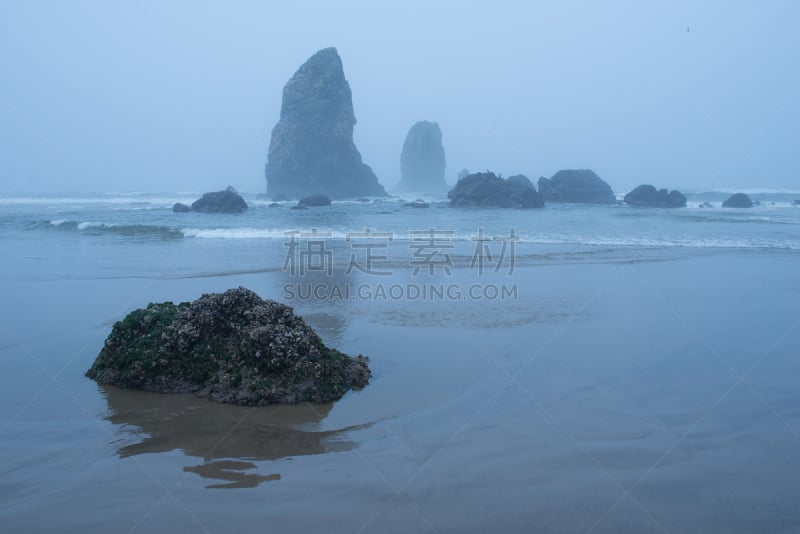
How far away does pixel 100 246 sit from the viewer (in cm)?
1861

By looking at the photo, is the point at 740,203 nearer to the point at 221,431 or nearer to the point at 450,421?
the point at 450,421

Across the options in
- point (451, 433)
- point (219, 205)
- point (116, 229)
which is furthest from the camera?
point (219, 205)

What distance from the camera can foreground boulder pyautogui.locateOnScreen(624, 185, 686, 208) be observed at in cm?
4866

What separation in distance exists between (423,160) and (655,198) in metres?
63.2

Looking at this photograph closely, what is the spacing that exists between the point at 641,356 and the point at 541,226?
21.0m

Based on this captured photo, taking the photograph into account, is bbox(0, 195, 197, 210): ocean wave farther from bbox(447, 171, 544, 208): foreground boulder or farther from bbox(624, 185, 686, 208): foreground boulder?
bbox(624, 185, 686, 208): foreground boulder

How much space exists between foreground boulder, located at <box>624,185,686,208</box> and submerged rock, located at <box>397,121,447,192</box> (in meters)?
56.2

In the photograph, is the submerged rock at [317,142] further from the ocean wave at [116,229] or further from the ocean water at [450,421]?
the ocean water at [450,421]

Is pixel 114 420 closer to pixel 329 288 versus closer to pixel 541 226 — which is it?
pixel 329 288

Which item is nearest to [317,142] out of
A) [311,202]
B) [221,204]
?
[311,202]

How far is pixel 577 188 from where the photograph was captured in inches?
2253

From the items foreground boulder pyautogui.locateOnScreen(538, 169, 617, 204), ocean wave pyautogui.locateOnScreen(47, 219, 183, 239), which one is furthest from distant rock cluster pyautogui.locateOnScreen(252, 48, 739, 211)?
ocean wave pyautogui.locateOnScreen(47, 219, 183, 239)

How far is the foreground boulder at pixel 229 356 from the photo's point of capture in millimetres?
5617

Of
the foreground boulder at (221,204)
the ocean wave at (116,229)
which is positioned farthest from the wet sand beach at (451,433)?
the foreground boulder at (221,204)
